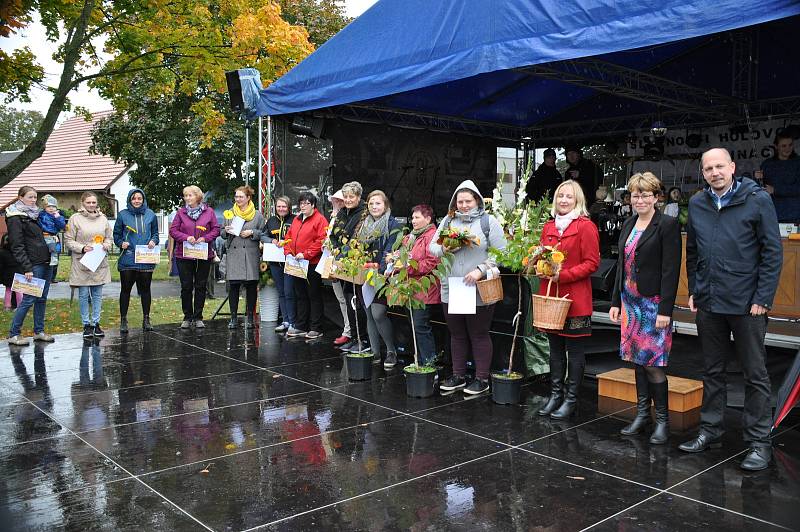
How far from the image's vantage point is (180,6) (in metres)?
12.2

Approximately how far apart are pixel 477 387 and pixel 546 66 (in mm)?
3608

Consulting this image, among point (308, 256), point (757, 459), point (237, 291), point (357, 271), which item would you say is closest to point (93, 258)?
point (237, 291)

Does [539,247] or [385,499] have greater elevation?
[539,247]

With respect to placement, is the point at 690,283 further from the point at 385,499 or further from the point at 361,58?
the point at 361,58

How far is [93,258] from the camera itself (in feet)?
26.2

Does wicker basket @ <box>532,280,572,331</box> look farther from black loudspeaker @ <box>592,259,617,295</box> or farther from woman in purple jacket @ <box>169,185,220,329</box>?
woman in purple jacket @ <box>169,185,220,329</box>

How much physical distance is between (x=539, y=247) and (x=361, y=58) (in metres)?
3.80

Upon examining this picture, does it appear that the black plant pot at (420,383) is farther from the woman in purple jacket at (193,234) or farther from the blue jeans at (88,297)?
the blue jeans at (88,297)

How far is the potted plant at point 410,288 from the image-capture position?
5.55 metres

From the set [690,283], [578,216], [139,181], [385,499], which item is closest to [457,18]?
[578,216]

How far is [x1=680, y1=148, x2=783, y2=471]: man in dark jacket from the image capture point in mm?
3996

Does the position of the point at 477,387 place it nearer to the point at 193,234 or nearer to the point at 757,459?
the point at 757,459

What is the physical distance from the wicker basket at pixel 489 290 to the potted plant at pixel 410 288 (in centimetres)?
A: 34

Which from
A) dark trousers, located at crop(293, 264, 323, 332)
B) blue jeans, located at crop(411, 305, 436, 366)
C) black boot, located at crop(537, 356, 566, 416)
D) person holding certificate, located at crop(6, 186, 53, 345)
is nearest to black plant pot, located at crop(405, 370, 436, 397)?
blue jeans, located at crop(411, 305, 436, 366)
